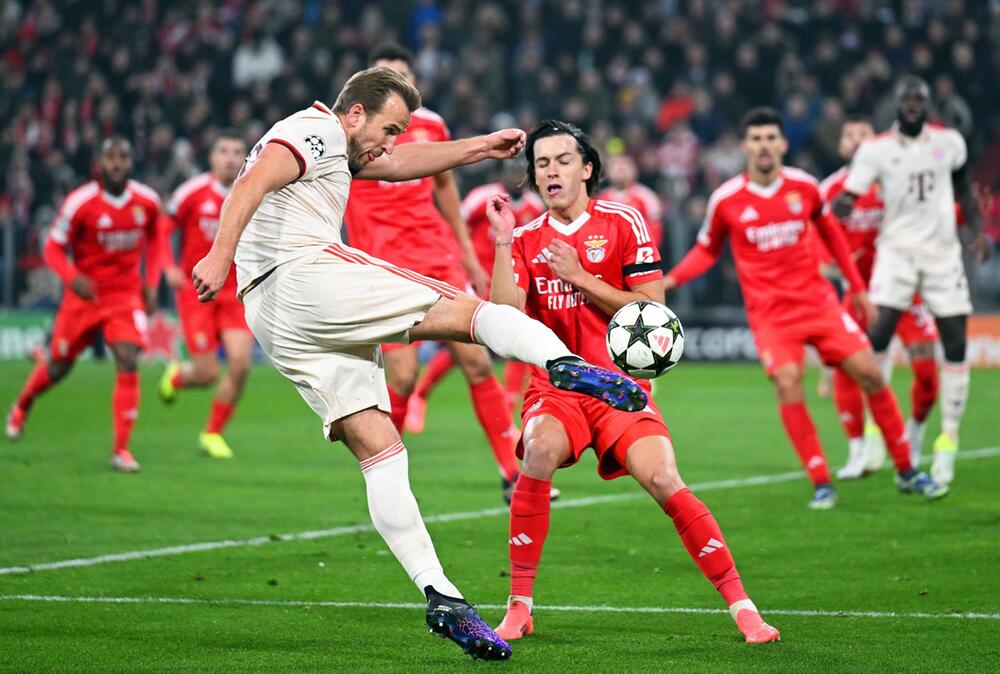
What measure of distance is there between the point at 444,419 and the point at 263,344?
31.3 ft

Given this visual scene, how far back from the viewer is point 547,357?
519cm

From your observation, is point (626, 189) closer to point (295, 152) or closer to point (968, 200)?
point (968, 200)

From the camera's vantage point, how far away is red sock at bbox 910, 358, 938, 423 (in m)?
10.6

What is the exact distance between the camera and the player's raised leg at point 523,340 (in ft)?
16.7

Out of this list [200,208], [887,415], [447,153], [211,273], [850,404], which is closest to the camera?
[211,273]

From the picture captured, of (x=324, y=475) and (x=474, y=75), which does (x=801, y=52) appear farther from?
(x=324, y=475)

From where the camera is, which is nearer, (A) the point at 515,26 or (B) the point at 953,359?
(B) the point at 953,359

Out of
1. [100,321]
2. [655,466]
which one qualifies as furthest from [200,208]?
[655,466]

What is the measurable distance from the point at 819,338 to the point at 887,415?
0.63 meters

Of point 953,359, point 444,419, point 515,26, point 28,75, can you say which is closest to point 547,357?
point 953,359

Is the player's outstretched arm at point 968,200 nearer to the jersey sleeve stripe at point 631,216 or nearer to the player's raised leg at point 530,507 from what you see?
the jersey sleeve stripe at point 631,216

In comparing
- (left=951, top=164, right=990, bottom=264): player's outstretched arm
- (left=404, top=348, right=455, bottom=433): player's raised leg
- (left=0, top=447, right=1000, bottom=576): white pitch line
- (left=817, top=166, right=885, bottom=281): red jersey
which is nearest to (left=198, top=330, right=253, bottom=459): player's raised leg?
(left=404, top=348, right=455, bottom=433): player's raised leg

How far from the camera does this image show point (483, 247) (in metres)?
15.4

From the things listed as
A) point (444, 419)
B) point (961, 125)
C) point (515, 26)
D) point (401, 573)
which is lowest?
point (444, 419)
